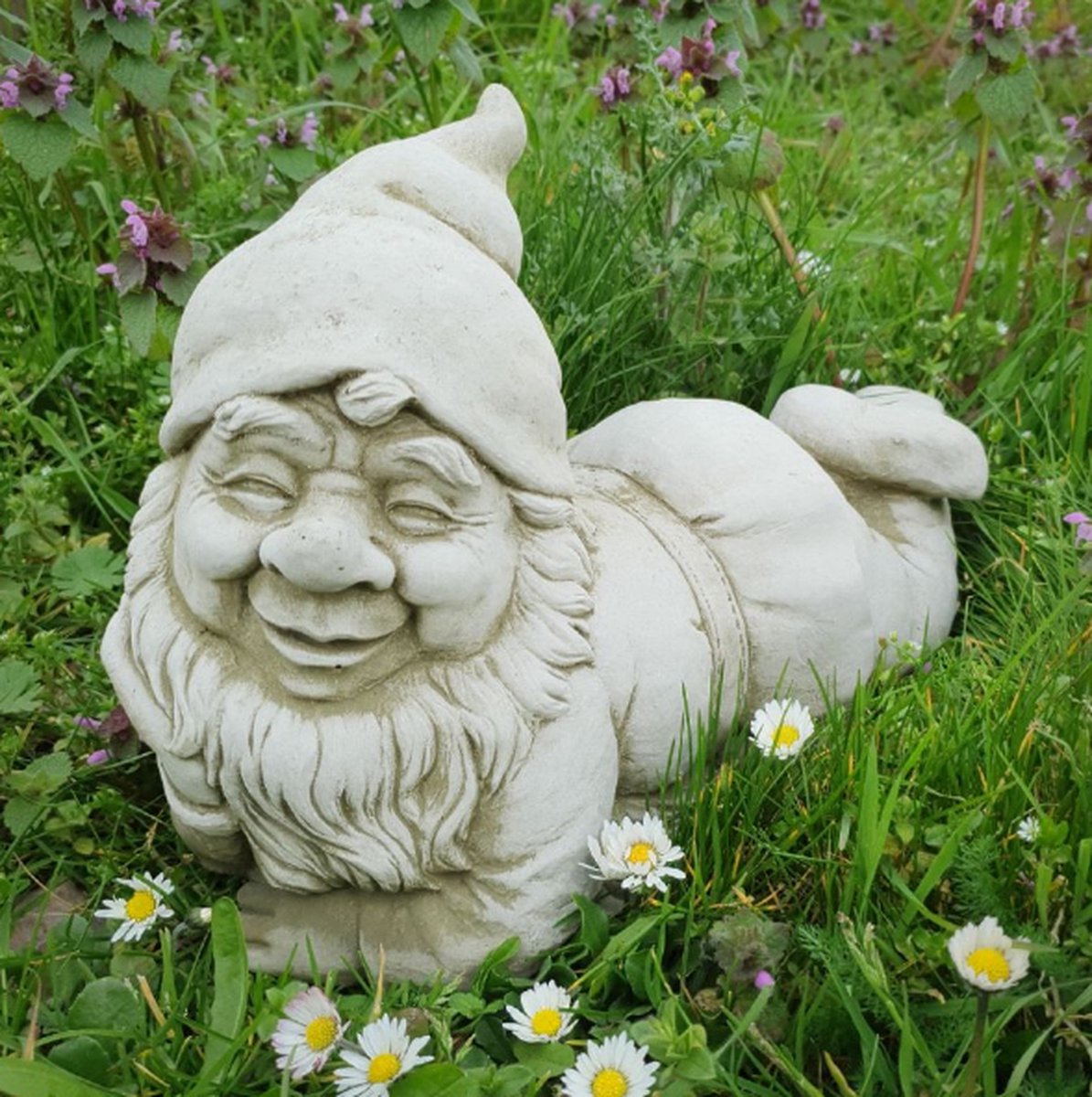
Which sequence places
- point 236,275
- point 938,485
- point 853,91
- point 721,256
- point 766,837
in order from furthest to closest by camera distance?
point 853,91 → point 721,256 → point 938,485 → point 766,837 → point 236,275

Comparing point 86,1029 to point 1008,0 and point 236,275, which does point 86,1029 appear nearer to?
point 236,275

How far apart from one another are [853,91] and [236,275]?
369 cm

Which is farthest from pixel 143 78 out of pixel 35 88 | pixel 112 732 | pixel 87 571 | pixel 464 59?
pixel 112 732

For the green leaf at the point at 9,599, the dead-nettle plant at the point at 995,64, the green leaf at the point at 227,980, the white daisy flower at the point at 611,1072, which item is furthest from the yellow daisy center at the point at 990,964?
the dead-nettle plant at the point at 995,64

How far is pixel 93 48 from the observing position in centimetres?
284

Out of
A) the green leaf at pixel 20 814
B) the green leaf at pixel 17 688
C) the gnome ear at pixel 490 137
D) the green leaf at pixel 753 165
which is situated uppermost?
the gnome ear at pixel 490 137

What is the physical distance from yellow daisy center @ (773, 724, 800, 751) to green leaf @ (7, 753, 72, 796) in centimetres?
112

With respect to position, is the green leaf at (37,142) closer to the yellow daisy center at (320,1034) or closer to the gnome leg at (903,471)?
the gnome leg at (903,471)

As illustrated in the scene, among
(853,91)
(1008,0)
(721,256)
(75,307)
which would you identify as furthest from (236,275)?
(853,91)

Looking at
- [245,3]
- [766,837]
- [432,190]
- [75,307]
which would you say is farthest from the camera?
[245,3]

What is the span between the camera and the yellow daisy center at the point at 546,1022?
1.91 m

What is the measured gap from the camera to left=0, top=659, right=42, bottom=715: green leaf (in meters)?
2.43

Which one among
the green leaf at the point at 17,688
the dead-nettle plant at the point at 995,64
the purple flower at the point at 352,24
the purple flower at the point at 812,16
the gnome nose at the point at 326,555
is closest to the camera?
the gnome nose at the point at 326,555

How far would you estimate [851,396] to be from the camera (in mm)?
2752
